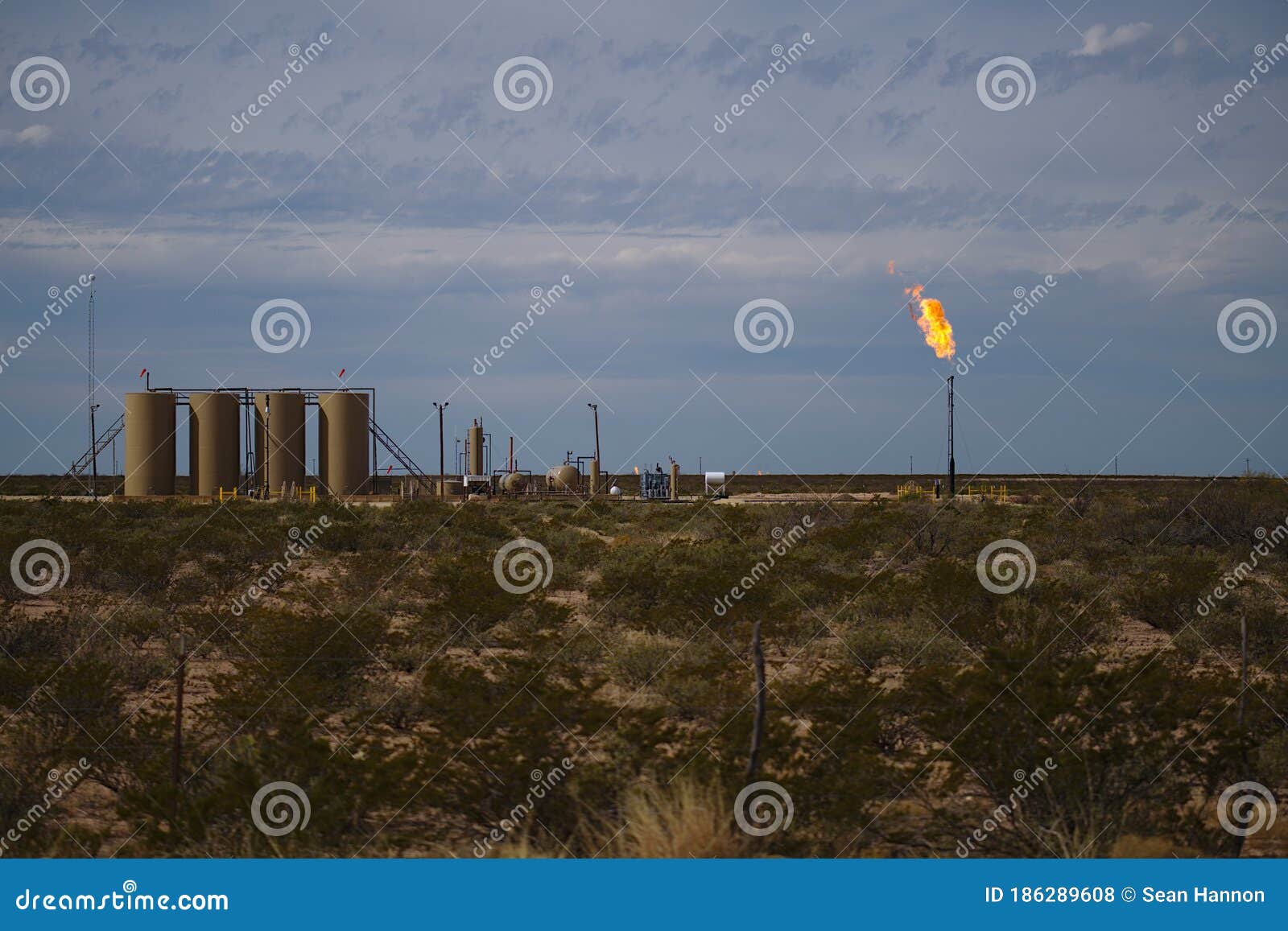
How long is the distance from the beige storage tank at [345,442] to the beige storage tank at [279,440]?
135 centimetres

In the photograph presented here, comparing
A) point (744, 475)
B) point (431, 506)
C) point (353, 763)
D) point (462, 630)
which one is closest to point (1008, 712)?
point (353, 763)

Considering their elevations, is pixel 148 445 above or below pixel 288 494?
above

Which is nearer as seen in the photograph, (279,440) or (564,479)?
(279,440)

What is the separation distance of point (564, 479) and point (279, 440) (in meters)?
16.3

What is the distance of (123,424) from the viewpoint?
193 ft

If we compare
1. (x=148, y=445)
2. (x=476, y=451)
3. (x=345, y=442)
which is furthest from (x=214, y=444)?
(x=476, y=451)

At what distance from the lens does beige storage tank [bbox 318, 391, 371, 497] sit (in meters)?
56.7

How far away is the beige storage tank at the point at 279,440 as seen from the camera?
56719 mm

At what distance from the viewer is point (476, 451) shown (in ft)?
220

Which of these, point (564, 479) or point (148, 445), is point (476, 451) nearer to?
point (564, 479)

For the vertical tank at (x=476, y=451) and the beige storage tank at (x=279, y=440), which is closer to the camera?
the beige storage tank at (x=279, y=440)

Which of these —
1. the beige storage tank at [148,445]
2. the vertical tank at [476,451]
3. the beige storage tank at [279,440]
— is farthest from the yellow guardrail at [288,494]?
the vertical tank at [476,451]

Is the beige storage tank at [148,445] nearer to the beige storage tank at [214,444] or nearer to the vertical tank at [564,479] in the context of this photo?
the beige storage tank at [214,444]

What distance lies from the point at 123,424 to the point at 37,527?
27058 mm
